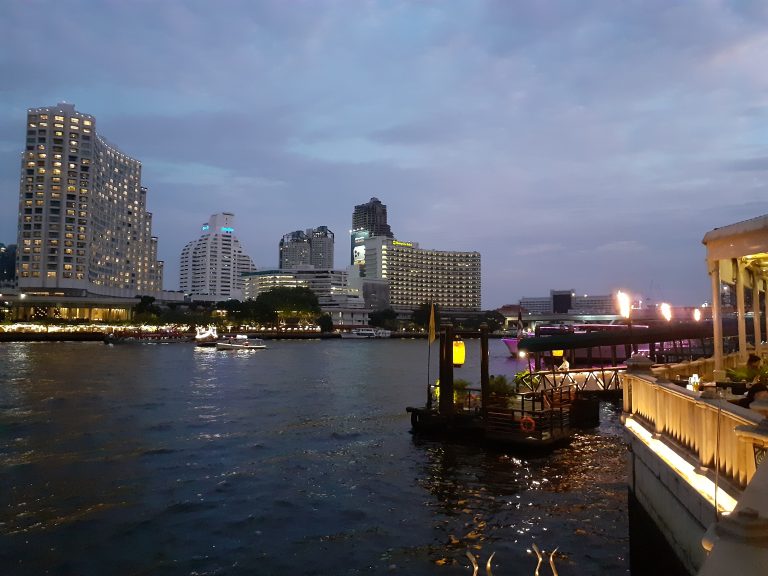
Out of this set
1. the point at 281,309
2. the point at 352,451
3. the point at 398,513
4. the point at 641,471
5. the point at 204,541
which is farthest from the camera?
the point at 281,309

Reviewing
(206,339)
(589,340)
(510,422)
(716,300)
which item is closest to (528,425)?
(510,422)

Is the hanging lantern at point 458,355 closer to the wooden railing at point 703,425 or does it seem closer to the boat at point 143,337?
the wooden railing at point 703,425

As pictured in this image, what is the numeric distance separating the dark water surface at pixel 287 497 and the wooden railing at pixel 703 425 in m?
4.71

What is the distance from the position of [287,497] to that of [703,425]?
47.8 feet

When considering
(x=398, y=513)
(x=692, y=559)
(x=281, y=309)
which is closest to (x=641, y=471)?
(x=692, y=559)

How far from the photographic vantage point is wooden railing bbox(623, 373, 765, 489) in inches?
263

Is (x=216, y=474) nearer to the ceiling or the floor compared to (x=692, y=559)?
nearer to the floor

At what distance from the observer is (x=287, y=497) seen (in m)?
19.5

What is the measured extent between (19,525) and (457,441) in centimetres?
1683

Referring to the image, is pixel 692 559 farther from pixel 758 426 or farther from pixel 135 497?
pixel 135 497

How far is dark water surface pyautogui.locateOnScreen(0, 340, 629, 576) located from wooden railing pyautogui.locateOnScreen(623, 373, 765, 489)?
15.5ft

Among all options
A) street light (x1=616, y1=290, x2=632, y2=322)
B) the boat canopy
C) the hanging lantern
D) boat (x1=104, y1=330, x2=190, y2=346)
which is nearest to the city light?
street light (x1=616, y1=290, x2=632, y2=322)

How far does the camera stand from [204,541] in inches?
619

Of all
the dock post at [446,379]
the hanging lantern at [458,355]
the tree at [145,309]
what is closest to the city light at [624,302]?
the dock post at [446,379]
